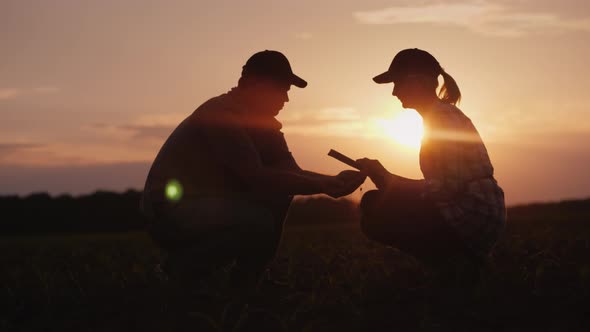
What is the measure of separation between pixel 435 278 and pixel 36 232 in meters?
13.6

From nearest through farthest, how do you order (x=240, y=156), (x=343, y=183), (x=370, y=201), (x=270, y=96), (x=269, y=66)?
(x=240, y=156) < (x=269, y=66) < (x=270, y=96) < (x=343, y=183) < (x=370, y=201)

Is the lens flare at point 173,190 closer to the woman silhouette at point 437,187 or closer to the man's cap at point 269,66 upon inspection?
the man's cap at point 269,66

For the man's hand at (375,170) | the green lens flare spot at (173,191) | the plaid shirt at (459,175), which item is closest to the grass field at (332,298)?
→ the plaid shirt at (459,175)

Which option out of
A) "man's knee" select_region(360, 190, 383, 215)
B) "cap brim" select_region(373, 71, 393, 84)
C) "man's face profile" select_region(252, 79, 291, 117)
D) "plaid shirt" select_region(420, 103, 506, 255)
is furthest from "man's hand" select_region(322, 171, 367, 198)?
"cap brim" select_region(373, 71, 393, 84)

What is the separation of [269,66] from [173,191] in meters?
1.26

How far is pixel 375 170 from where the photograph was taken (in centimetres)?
544

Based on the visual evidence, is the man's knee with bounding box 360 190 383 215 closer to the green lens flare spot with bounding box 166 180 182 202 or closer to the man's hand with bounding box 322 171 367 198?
the man's hand with bounding box 322 171 367 198

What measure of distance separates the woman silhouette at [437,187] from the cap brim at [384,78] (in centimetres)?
1

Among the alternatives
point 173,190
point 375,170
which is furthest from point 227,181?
point 375,170

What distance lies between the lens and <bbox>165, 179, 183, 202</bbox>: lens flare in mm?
5172

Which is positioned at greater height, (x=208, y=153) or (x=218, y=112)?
(x=218, y=112)

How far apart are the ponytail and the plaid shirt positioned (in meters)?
0.21

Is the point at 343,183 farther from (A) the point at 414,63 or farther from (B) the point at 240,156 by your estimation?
(A) the point at 414,63

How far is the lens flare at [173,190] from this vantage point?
5.17m
